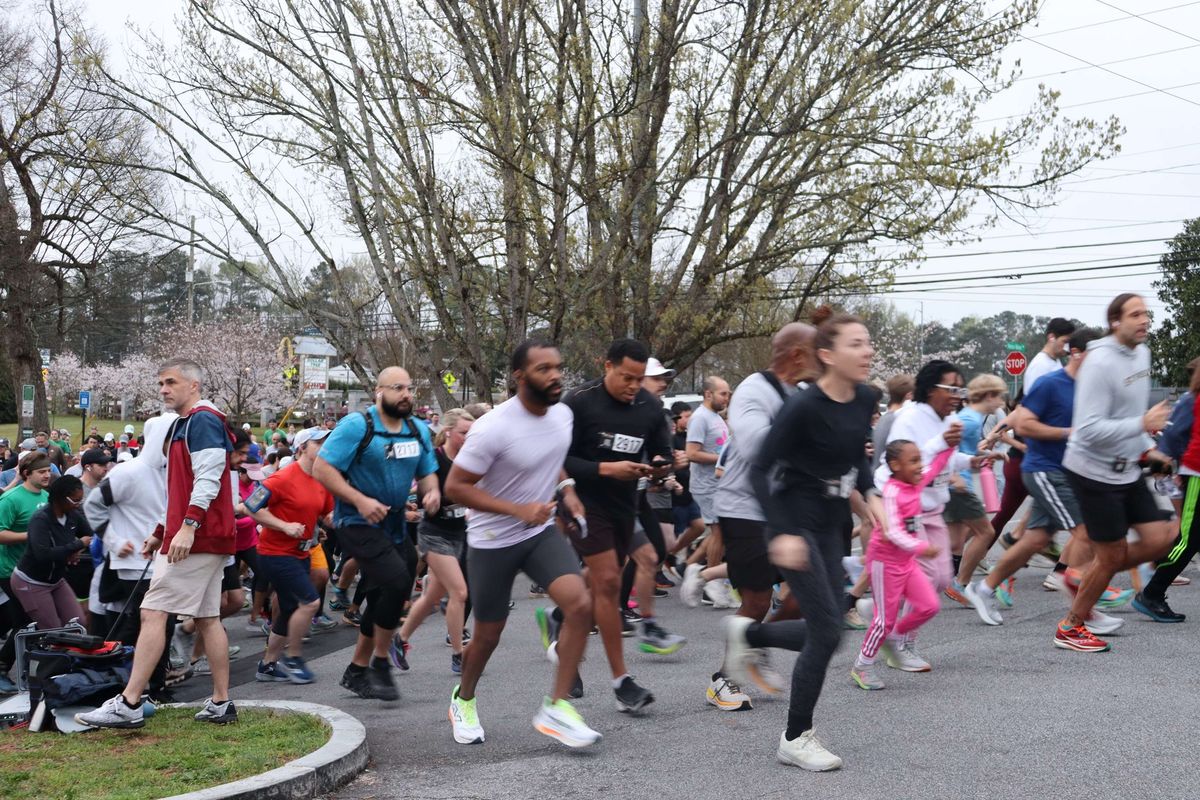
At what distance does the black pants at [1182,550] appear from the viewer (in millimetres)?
8188

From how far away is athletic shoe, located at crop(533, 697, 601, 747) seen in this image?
5441 mm

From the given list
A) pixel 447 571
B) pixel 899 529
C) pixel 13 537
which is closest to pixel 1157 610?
pixel 899 529

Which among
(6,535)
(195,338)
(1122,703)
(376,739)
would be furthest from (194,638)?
(195,338)

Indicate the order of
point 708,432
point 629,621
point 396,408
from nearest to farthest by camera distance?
point 396,408
point 629,621
point 708,432

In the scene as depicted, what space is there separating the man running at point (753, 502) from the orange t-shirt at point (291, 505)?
2.91m

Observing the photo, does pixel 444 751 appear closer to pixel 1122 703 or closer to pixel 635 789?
pixel 635 789

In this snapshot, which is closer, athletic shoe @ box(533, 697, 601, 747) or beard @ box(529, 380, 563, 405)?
athletic shoe @ box(533, 697, 601, 747)

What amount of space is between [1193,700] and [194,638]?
653 cm

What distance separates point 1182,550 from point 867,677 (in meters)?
3.04

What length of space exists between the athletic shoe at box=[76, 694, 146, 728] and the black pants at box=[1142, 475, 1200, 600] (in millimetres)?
6528

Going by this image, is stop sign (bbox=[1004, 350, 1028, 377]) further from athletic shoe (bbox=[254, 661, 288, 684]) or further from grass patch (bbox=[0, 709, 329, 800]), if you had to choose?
grass patch (bbox=[0, 709, 329, 800])

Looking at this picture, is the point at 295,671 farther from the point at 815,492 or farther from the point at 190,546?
the point at 815,492

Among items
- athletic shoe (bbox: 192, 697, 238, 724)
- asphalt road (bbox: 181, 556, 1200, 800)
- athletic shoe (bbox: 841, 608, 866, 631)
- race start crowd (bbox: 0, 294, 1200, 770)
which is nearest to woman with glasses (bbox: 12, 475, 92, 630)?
race start crowd (bbox: 0, 294, 1200, 770)

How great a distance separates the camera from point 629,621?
9203 mm
